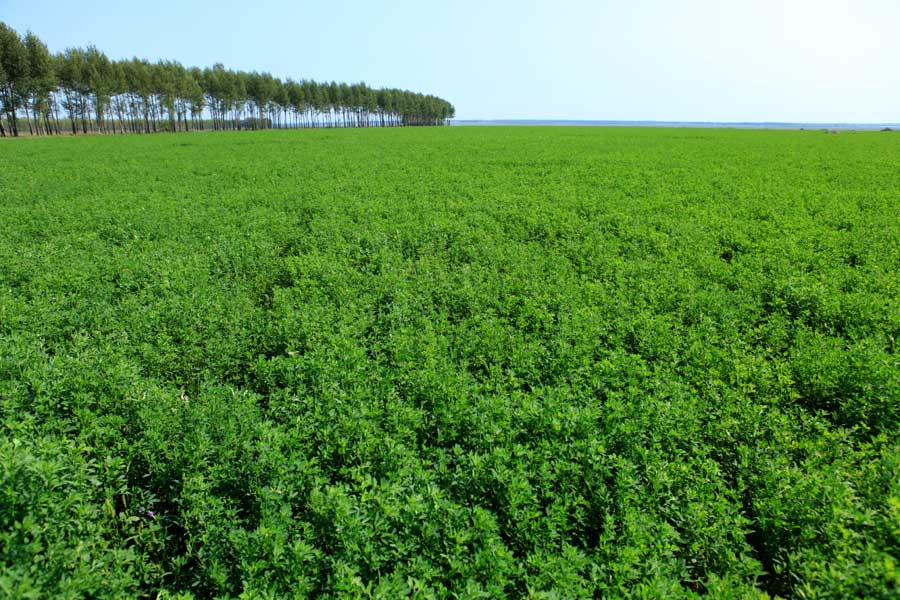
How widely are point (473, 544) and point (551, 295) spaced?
18.7 feet

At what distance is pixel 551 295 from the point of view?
28.1 feet

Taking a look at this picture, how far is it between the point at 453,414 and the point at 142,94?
109m

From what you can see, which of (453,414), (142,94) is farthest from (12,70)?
(453,414)

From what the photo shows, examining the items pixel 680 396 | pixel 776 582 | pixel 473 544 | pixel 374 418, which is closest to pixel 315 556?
pixel 473 544

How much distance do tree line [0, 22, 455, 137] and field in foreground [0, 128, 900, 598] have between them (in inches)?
3188

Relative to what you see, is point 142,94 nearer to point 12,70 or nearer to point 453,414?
point 12,70

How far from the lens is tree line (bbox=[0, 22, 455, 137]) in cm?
6700

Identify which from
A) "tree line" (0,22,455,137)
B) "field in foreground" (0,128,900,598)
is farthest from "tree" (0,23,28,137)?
"field in foreground" (0,128,900,598)

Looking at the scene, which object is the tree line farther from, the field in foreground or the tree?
the field in foreground

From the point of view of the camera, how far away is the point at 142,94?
284ft

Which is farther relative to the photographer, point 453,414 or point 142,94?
point 142,94

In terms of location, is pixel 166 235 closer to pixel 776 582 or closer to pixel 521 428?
pixel 521 428

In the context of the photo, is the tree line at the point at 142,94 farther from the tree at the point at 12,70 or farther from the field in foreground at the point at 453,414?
the field in foreground at the point at 453,414

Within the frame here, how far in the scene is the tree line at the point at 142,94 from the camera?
67000 millimetres
